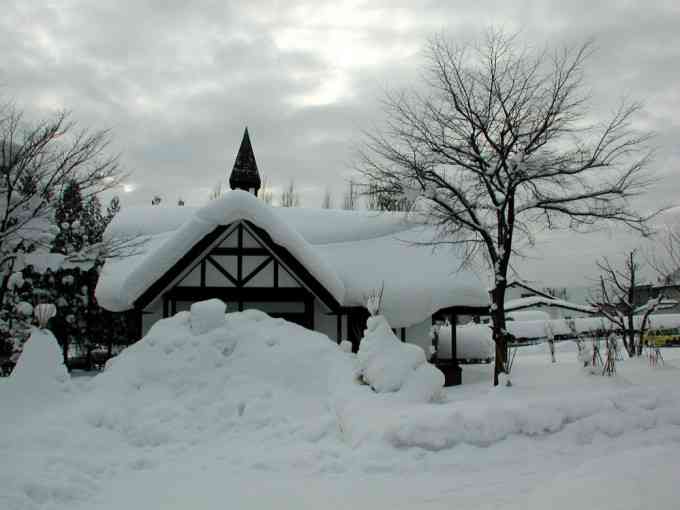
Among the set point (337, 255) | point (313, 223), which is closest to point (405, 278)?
point (337, 255)

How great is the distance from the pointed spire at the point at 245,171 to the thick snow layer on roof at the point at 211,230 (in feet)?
20.7

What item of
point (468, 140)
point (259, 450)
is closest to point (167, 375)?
point (259, 450)

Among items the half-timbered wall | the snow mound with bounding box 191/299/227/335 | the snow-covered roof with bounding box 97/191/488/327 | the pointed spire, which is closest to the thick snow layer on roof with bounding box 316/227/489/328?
the snow-covered roof with bounding box 97/191/488/327

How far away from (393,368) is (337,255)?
26.1 ft

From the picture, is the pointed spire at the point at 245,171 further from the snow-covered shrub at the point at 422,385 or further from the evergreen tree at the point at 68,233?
the snow-covered shrub at the point at 422,385

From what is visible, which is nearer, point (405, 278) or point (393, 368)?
point (393, 368)

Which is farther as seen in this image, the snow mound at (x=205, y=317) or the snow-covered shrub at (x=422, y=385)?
the snow mound at (x=205, y=317)

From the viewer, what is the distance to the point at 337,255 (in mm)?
15602

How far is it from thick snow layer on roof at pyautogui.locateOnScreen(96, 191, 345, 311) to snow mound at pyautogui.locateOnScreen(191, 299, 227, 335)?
3735 mm

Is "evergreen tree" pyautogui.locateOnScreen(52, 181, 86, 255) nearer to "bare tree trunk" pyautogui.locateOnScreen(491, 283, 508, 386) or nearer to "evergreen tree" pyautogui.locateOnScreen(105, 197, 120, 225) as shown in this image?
"evergreen tree" pyautogui.locateOnScreen(105, 197, 120, 225)

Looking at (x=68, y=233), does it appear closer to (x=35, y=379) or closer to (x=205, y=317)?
(x=205, y=317)

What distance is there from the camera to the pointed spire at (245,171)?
19.4m

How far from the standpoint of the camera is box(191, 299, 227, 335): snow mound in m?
9.45

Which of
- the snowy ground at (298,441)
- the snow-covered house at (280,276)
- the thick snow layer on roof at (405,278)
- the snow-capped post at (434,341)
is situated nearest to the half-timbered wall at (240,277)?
the snow-covered house at (280,276)
